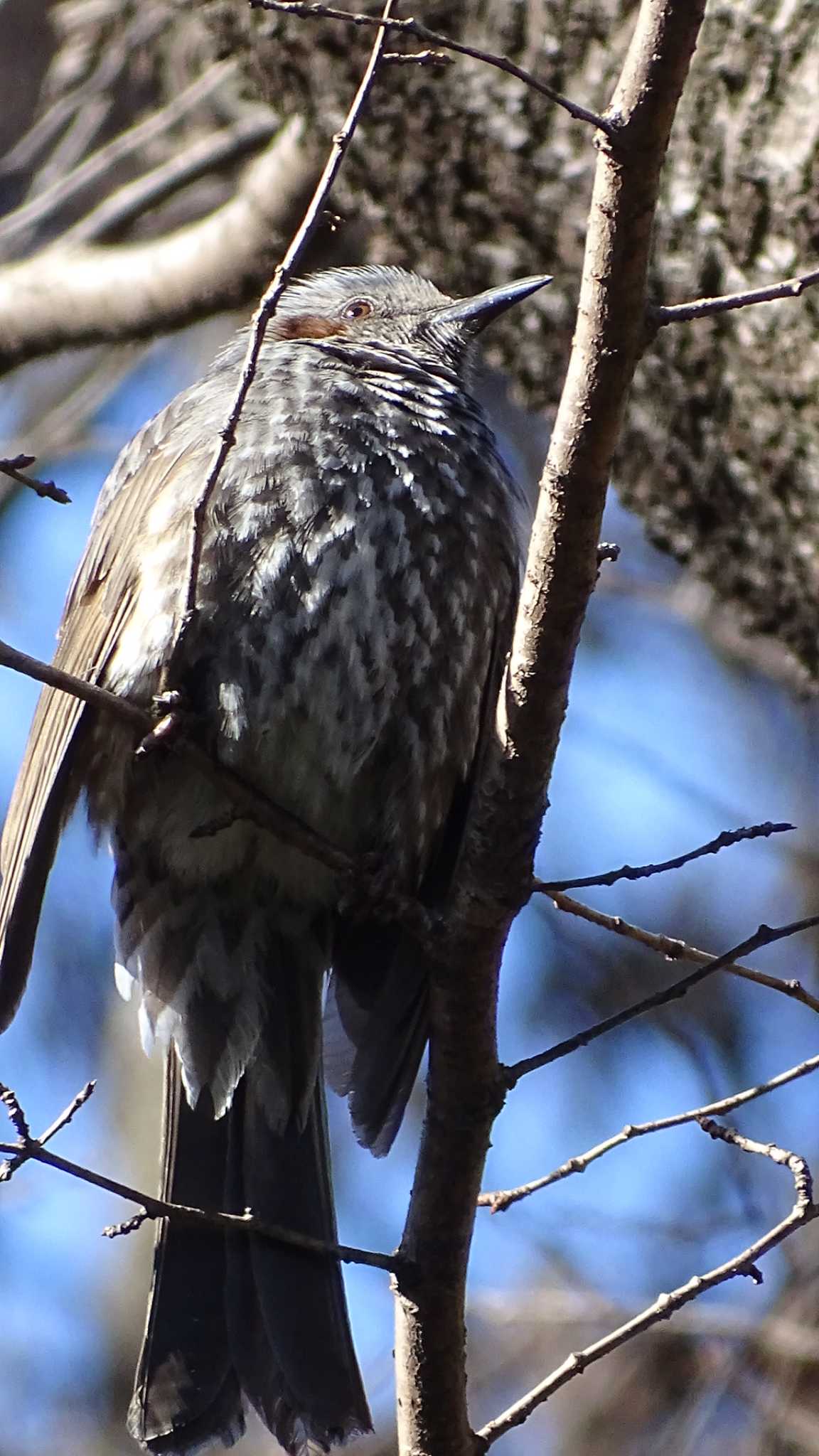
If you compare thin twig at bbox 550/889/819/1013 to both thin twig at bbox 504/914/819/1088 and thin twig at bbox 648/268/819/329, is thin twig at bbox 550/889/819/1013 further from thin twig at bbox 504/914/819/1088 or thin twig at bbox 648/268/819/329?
thin twig at bbox 648/268/819/329

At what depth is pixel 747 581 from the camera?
129 inches

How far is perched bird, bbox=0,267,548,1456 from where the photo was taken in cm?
268

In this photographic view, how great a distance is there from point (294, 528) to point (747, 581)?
0.98 metres

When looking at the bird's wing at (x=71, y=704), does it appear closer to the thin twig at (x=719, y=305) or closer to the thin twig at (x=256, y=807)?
the thin twig at (x=256, y=807)

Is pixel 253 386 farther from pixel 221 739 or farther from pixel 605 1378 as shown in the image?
pixel 605 1378

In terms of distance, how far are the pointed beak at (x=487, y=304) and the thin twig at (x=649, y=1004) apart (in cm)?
130

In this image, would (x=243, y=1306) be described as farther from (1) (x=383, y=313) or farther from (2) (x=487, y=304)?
(1) (x=383, y=313)

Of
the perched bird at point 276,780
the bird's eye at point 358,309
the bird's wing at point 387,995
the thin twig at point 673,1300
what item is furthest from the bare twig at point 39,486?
the bird's eye at point 358,309

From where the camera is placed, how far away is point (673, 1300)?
2.15 m

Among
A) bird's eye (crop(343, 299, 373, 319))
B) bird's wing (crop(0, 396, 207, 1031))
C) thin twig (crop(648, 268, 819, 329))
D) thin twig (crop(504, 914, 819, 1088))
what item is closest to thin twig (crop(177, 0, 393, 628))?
thin twig (crop(648, 268, 819, 329))

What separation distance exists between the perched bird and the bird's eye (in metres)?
0.31

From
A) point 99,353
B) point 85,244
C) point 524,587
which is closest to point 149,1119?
point 99,353

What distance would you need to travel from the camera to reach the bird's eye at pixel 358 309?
3.52m

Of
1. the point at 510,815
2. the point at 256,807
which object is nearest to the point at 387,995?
the point at 256,807
